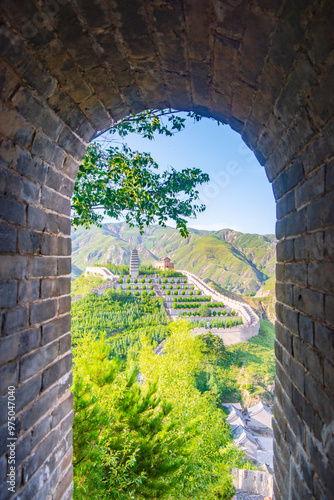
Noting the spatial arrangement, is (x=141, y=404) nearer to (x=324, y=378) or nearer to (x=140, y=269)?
(x=324, y=378)

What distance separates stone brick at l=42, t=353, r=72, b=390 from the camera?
174cm

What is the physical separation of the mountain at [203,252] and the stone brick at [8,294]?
288 feet

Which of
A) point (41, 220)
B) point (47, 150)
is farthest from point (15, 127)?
point (41, 220)

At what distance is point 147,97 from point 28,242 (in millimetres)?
1343

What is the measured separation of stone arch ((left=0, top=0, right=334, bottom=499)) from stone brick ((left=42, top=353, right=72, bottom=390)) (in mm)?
18

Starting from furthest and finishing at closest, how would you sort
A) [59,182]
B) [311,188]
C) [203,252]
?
1. [203,252]
2. [59,182]
3. [311,188]

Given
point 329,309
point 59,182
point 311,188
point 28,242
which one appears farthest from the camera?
point 59,182

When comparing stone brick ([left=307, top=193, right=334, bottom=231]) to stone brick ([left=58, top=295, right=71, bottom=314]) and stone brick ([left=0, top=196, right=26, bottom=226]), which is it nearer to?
stone brick ([left=0, top=196, right=26, bottom=226])

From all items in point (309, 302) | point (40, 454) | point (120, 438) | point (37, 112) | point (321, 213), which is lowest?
point (120, 438)

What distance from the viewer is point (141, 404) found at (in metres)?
4.54

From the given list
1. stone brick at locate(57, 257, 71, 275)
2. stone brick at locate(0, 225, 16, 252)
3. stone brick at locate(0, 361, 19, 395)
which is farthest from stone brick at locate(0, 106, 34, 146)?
stone brick at locate(0, 361, 19, 395)

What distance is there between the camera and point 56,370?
6.16 ft

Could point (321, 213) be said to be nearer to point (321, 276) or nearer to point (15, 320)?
point (321, 276)

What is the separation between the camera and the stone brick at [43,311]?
5.33 ft
